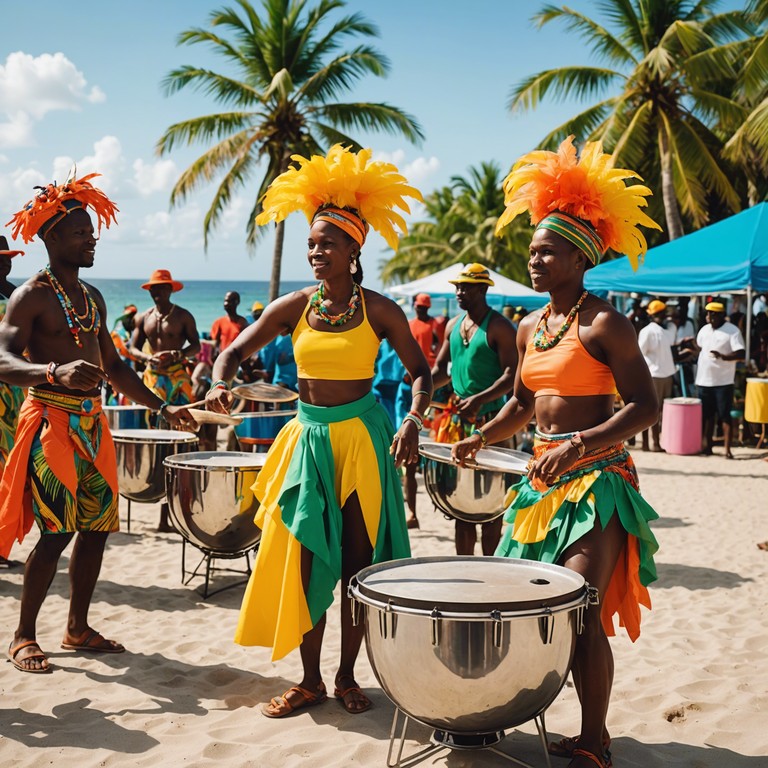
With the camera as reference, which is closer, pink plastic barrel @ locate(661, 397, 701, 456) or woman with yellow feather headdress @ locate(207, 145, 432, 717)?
woman with yellow feather headdress @ locate(207, 145, 432, 717)

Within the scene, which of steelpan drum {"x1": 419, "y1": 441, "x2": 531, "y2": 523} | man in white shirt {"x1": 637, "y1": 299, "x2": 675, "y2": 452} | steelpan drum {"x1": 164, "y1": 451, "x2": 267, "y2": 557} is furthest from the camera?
man in white shirt {"x1": 637, "y1": 299, "x2": 675, "y2": 452}

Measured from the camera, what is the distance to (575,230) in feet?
11.7

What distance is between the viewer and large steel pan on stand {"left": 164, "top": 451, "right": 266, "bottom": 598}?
18.0 feet

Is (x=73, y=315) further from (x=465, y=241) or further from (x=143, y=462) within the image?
(x=465, y=241)

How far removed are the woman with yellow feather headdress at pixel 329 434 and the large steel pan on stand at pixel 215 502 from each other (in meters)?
1.23

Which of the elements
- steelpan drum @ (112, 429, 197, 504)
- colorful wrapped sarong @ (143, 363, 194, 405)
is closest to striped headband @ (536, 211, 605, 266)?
steelpan drum @ (112, 429, 197, 504)

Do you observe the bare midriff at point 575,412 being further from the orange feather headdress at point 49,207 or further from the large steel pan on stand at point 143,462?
the large steel pan on stand at point 143,462

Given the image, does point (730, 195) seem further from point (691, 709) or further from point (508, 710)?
point (508, 710)

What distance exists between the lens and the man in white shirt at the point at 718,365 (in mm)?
12891

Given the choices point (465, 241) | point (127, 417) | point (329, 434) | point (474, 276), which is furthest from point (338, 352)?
point (465, 241)

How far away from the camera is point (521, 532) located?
142 inches

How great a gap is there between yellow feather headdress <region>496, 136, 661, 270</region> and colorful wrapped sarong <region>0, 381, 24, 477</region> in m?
4.22

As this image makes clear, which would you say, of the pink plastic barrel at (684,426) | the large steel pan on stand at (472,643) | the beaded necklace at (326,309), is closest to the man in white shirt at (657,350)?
the pink plastic barrel at (684,426)

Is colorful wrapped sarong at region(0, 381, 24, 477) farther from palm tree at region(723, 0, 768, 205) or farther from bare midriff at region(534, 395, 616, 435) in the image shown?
palm tree at region(723, 0, 768, 205)
